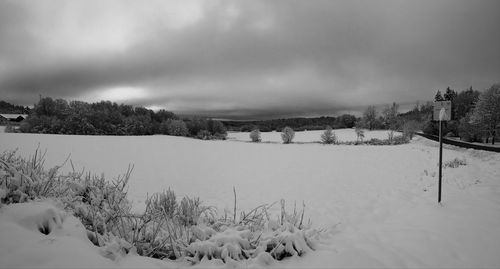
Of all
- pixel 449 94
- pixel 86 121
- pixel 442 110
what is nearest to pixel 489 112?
pixel 442 110

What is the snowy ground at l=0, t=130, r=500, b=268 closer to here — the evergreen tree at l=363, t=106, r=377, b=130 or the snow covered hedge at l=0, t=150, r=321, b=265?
the snow covered hedge at l=0, t=150, r=321, b=265

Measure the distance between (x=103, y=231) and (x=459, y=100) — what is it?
91.4 meters

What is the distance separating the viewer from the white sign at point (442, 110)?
7.45 metres

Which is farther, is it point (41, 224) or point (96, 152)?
point (96, 152)

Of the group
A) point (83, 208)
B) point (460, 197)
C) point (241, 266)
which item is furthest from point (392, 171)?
point (83, 208)

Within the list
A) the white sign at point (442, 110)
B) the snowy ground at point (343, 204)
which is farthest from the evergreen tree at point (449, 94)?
the white sign at point (442, 110)

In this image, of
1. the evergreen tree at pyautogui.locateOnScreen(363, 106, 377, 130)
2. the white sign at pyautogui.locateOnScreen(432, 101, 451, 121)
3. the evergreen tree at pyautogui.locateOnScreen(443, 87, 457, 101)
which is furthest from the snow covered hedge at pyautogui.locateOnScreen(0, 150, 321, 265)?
the evergreen tree at pyautogui.locateOnScreen(443, 87, 457, 101)

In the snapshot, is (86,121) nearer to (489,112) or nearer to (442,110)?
(442,110)

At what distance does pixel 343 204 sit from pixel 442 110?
4.79m

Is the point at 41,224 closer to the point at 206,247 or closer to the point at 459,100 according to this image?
the point at 206,247

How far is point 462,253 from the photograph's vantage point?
4.08 metres

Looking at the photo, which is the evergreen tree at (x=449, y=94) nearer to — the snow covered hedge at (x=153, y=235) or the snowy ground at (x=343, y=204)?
the snowy ground at (x=343, y=204)

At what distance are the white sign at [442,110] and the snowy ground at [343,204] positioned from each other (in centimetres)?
264

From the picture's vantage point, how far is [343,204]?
392 inches
